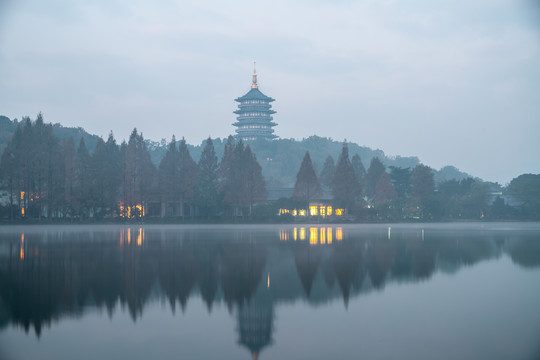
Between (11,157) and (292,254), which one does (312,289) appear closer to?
(292,254)

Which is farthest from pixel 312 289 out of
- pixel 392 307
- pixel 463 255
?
pixel 463 255

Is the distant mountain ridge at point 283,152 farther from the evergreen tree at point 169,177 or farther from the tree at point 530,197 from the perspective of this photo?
the evergreen tree at point 169,177

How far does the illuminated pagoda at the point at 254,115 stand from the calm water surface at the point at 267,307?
11130 cm

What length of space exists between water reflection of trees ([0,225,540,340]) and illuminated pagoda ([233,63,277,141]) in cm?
10623

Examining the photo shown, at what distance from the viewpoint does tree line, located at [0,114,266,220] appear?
51250 millimetres

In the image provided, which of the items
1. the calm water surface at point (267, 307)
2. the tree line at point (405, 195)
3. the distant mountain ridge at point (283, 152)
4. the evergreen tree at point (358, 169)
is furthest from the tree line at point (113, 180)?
the distant mountain ridge at point (283, 152)

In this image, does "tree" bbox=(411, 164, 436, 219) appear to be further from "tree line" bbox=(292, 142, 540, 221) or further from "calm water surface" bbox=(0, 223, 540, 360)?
"calm water surface" bbox=(0, 223, 540, 360)

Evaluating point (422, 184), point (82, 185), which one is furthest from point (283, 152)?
point (82, 185)

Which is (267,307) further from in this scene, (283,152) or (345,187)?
(283,152)

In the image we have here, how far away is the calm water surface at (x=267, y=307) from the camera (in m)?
8.64

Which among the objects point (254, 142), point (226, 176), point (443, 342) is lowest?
point (443, 342)

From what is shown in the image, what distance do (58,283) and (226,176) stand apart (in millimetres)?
45273

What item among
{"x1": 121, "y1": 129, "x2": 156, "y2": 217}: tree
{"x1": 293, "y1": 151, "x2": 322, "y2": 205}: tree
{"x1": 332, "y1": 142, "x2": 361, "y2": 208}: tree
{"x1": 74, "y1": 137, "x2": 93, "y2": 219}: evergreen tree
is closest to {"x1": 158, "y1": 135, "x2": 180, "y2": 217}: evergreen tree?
{"x1": 121, "y1": 129, "x2": 156, "y2": 217}: tree

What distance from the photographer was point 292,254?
21859 millimetres
